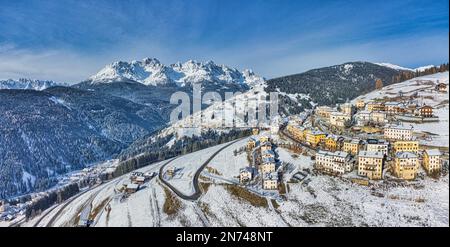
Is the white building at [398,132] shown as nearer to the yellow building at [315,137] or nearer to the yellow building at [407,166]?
the yellow building at [407,166]

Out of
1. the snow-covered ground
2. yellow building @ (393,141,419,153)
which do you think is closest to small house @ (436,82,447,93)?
yellow building @ (393,141,419,153)

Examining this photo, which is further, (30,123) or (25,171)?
(30,123)

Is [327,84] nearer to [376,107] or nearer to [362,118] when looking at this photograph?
[376,107]

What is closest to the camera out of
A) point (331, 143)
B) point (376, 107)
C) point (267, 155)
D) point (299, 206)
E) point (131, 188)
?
point (299, 206)

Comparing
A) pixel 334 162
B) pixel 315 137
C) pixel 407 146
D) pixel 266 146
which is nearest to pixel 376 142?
pixel 407 146
